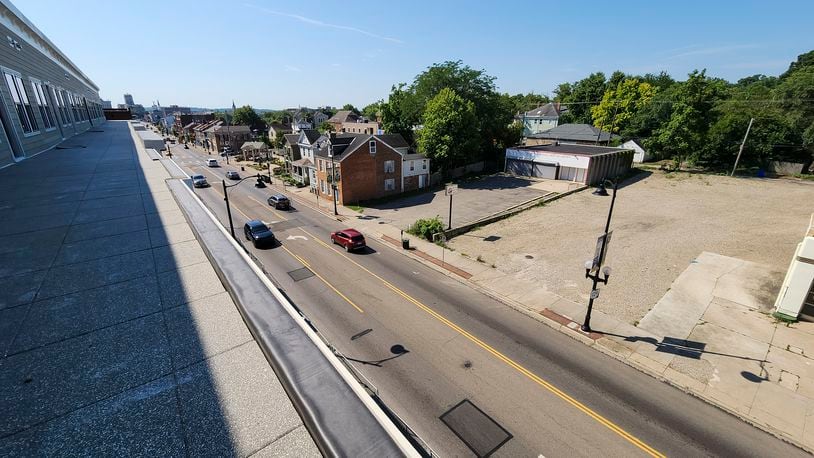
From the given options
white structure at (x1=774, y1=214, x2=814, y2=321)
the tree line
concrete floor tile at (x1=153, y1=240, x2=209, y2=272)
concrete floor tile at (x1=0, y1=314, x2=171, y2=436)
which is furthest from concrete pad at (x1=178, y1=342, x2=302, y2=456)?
the tree line

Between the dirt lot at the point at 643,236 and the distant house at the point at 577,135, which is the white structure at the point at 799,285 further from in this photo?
the distant house at the point at 577,135

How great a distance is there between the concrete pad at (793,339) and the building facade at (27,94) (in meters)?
46.5

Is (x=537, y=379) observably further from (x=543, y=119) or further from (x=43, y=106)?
(x=543, y=119)

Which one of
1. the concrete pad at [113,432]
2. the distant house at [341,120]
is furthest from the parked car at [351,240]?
the distant house at [341,120]

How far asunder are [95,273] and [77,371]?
172 inches

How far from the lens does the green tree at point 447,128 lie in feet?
153

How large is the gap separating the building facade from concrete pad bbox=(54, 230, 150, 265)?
20.4m

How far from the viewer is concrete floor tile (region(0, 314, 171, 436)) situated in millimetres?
4715

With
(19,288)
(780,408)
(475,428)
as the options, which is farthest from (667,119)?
(19,288)

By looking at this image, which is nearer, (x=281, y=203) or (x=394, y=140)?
(x=281, y=203)

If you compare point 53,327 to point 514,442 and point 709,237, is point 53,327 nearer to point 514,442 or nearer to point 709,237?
point 514,442

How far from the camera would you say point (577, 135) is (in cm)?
6944

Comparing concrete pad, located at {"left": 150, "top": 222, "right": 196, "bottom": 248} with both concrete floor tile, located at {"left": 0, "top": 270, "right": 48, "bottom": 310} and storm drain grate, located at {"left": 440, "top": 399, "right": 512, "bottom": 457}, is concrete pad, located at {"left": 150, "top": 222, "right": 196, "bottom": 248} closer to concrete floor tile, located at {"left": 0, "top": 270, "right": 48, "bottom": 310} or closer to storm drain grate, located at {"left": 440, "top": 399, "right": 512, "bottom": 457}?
concrete floor tile, located at {"left": 0, "top": 270, "right": 48, "bottom": 310}

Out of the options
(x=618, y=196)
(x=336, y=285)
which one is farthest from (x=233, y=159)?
(x=618, y=196)
